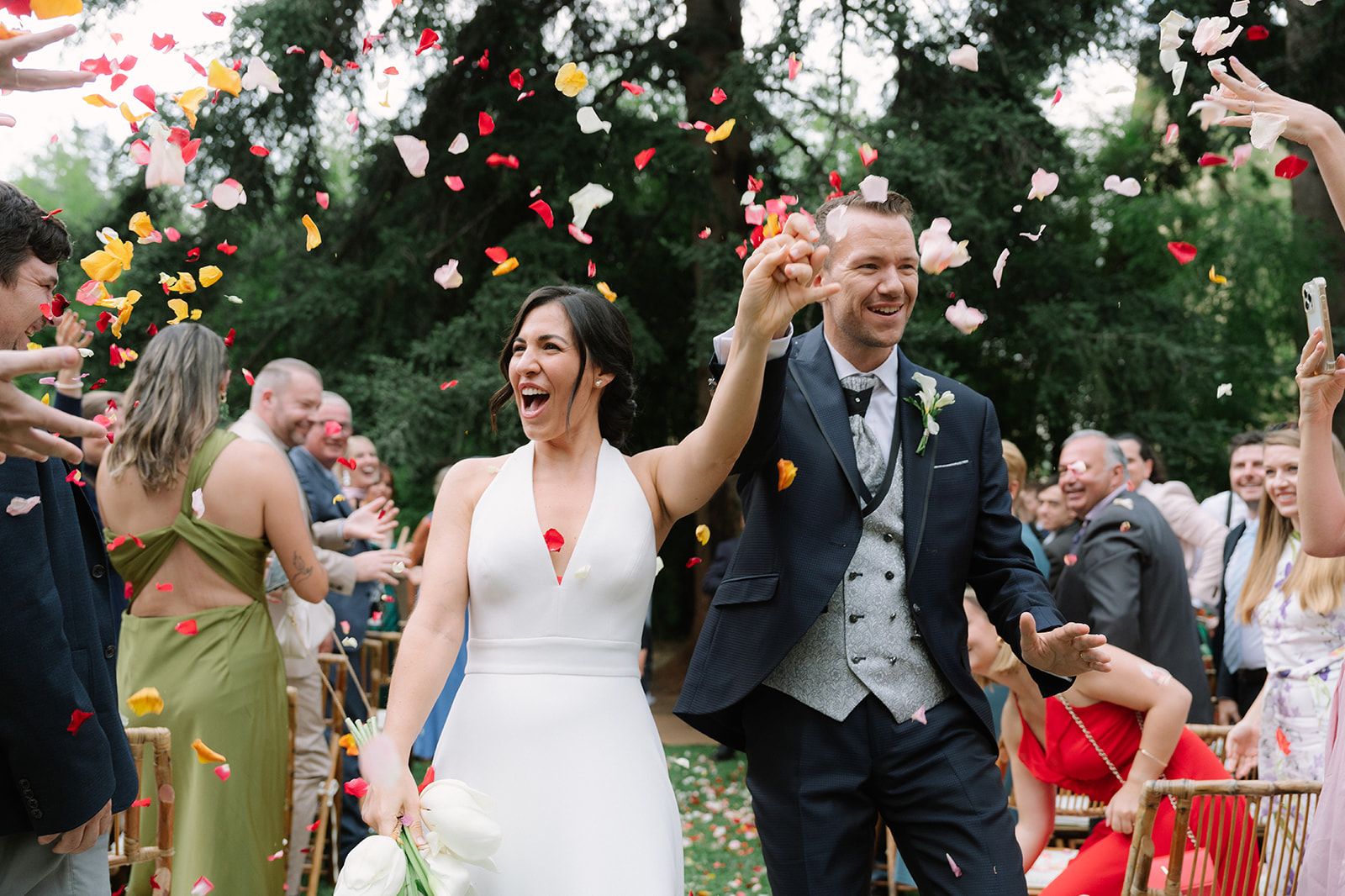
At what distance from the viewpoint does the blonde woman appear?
4.30m

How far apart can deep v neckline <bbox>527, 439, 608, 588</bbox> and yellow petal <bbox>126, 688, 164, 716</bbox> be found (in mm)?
1876

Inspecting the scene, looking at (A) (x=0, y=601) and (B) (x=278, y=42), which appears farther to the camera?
(B) (x=278, y=42)

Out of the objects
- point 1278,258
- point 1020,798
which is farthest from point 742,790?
point 1278,258

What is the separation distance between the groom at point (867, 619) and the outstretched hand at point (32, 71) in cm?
151

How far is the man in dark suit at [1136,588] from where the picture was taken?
17.9 ft

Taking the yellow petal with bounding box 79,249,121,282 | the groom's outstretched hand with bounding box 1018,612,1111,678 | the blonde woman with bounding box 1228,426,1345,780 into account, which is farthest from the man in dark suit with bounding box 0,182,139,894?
the blonde woman with bounding box 1228,426,1345,780

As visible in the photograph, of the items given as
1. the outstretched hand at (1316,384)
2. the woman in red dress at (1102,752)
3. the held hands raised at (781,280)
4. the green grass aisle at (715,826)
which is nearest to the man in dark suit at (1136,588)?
the woman in red dress at (1102,752)

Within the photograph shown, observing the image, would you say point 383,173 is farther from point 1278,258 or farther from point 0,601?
point 0,601

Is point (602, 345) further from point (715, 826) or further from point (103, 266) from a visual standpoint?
point (715, 826)

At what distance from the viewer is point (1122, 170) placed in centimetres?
1344

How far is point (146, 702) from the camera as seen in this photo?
3.94 m

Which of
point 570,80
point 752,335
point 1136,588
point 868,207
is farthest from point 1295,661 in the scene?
point 570,80

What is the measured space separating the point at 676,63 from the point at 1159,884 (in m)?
9.74

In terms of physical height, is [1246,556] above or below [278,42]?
below
